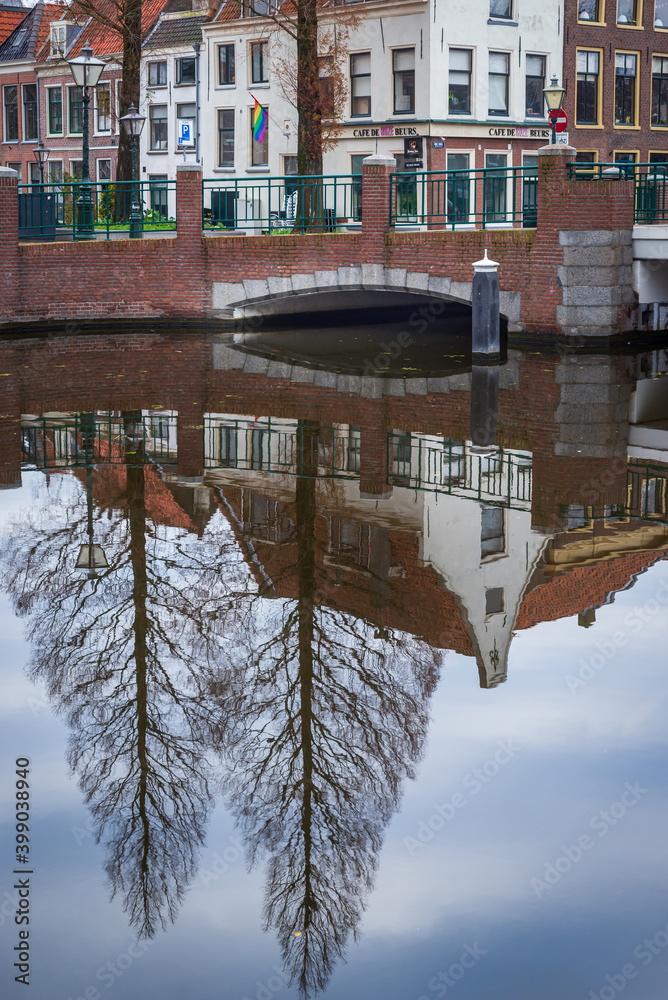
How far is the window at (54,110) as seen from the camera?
2000 inches

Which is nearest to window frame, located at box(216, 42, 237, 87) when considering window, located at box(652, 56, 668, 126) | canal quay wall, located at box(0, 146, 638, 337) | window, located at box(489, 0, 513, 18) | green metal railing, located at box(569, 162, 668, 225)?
window, located at box(489, 0, 513, 18)

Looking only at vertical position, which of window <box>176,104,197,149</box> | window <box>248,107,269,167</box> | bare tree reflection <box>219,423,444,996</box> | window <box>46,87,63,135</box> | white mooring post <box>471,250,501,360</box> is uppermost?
window <box>46,87,63,135</box>

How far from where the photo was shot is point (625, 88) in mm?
41469

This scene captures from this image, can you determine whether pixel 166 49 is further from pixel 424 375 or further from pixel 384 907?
pixel 384 907

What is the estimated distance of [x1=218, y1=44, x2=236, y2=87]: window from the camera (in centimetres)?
4450

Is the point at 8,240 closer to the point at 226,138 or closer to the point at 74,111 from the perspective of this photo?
the point at 226,138

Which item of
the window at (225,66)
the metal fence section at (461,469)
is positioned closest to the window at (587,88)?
the window at (225,66)

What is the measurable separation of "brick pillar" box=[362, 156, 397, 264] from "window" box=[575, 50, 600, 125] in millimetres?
19469

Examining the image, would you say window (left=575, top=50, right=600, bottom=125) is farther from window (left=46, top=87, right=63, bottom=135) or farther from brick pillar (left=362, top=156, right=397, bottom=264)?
window (left=46, top=87, right=63, bottom=135)

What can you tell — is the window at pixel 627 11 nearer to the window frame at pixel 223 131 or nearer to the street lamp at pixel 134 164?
the window frame at pixel 223 131

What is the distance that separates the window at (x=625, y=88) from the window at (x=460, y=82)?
18.0ft

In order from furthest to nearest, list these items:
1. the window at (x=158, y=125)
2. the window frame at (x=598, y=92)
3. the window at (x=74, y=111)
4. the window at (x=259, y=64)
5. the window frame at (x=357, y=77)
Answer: the window at (x=74, y=111)
the window at (x=158, y=125)
the window at (x=259, y=64)
the window frame at (x=598, y=92)
the window frame at (x=357, y=77)

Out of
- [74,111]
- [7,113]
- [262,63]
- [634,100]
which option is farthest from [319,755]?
[7,113]

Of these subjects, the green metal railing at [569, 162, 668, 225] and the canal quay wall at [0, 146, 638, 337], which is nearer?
the canal quay wall at [0, 146, 638, 337]
